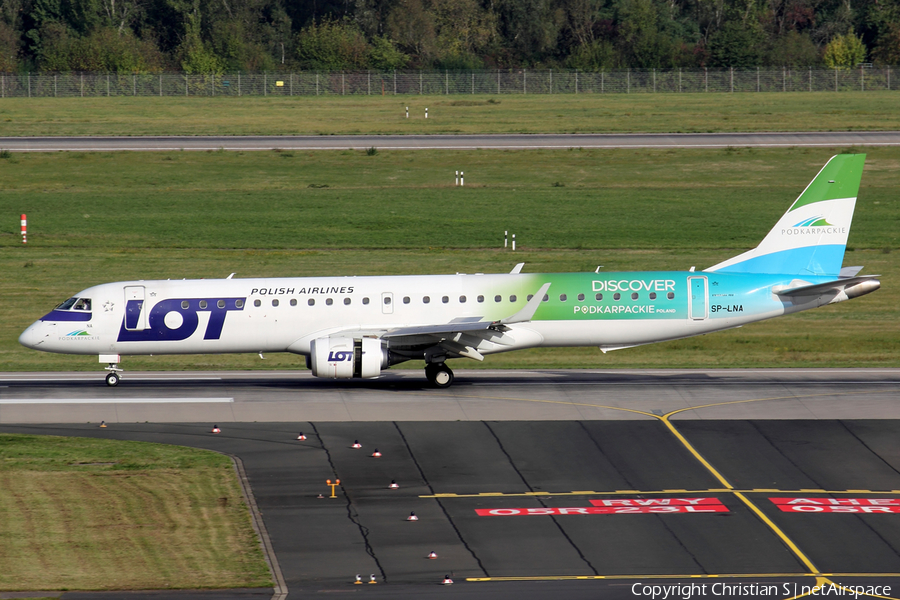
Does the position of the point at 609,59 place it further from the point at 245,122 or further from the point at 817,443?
the point at 817,443

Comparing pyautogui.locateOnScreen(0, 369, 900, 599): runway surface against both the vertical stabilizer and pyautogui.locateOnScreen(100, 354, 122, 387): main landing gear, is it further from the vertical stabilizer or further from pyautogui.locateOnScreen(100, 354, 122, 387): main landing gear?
the vertical stabilizer

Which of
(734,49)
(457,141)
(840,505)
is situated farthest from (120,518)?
(734,49)

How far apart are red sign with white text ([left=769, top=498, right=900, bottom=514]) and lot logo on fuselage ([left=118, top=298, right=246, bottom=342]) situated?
64.0ft

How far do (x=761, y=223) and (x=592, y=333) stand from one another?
116 ft

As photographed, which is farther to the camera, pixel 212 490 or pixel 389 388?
pixel 389 388

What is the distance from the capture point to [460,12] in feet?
457

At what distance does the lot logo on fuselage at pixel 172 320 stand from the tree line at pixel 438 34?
91.9 m

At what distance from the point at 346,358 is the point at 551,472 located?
9929mm

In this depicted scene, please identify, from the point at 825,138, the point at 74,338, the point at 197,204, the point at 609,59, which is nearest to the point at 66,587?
the point at 74,338

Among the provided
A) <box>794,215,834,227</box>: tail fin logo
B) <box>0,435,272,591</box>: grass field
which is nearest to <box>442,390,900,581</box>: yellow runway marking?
<box>0,435,272,591</box>: grass field

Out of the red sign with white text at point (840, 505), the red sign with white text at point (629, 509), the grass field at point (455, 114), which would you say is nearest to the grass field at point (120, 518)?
the red sign with white text at point (629, 509)

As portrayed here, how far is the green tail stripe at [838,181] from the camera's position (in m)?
38.9

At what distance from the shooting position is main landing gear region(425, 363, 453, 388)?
37.3 meters

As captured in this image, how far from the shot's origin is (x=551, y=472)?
2723cm
